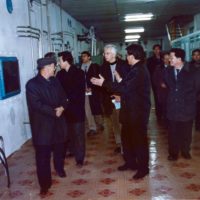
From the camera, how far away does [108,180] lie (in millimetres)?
3609

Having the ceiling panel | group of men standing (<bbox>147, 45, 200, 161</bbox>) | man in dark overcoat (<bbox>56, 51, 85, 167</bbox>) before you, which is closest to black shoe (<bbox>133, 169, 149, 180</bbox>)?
group of men standing (<bbox>147, 45, 200, 161</bbox>)

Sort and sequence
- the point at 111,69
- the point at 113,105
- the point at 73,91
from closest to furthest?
the point at 73,91, the point at 111,69, the point at 113,105

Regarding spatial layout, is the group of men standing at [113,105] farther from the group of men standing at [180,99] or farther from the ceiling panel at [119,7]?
the ceiling panel at [119,7]

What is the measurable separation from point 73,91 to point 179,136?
1.44 meters

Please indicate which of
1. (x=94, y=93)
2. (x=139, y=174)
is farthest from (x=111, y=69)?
(x=94, y=93)

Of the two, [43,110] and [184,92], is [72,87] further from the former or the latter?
[184,92]

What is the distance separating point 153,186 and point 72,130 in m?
1.17

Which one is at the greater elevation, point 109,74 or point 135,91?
point 109,74

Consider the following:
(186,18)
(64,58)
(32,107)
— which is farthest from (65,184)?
(186,18)

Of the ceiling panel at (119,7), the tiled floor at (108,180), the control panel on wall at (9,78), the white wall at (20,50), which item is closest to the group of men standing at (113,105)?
the tiled floor at (108,180)

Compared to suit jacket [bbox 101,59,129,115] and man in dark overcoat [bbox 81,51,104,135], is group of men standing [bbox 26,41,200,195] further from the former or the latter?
man in dark overcoat [bbox 81,51,104,135]

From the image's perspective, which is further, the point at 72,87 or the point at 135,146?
the point at 72,87

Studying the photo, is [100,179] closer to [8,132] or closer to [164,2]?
[8,132]

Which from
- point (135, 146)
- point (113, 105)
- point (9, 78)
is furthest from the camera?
point (9, 78)
